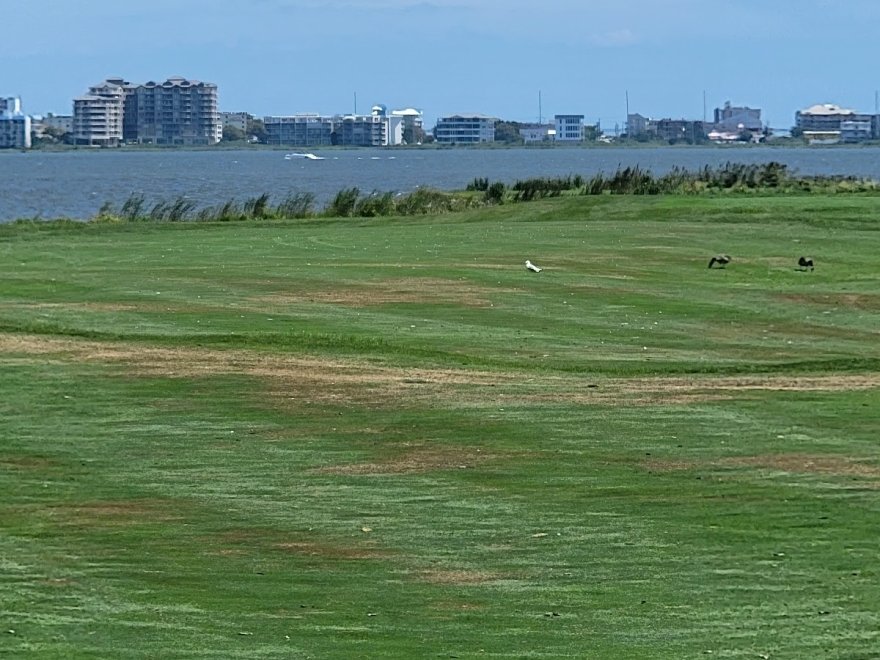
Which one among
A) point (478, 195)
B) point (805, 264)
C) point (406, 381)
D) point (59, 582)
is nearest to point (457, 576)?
point (59, 582)

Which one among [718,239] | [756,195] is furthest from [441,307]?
[756,195]

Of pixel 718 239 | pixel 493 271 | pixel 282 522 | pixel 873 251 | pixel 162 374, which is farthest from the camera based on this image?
pixel 718 239

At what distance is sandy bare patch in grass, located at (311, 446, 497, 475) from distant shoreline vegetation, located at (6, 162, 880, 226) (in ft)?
119

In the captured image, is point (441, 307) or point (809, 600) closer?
point (809, 600)

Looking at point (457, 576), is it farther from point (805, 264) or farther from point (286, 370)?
point (805, 264)

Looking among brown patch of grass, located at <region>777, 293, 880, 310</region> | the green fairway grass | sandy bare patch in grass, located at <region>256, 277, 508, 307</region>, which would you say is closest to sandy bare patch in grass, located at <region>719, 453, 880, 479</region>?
the green fairway grass

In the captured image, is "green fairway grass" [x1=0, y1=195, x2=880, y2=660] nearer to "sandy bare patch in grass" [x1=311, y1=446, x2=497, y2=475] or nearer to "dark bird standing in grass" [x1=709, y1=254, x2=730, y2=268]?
"sandy bare patch in grass" [x1=311, y1=446, x2=497, y2=475]

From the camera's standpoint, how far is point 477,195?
216 feet

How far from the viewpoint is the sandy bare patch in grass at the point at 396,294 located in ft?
92.2

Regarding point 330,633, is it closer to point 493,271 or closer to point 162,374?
point 162,374

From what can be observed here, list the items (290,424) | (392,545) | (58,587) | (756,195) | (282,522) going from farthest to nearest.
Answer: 1. (756,195)
2. (290,424)
3. (282,522)
4. (392,545)
5. (58,587)

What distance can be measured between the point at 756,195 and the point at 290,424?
4494cm

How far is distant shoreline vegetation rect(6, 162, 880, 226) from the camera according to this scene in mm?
55188

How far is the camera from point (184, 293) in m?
28.8
